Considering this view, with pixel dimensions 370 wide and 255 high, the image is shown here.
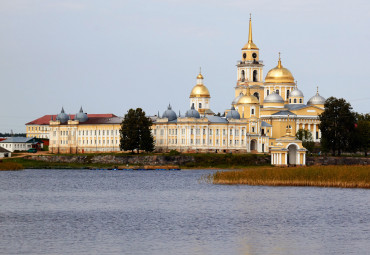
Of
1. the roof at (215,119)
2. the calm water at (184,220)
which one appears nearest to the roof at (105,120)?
the roof at (215,119)

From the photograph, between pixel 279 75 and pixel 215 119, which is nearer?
pixel 215 119

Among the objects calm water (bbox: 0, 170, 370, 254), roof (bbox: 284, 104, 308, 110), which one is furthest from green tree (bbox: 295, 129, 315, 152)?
calm water (bbox: 0, 170, 370, 254)

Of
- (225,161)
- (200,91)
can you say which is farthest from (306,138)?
(225,161)

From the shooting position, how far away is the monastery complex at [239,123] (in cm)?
15412

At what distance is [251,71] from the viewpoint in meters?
178

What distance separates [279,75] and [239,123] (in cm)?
2472

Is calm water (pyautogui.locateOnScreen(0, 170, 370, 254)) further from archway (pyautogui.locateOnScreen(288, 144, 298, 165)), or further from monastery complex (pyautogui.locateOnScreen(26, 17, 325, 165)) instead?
monastery complex (pyautogui.locateOnScreen(26, 17, 325, 165))

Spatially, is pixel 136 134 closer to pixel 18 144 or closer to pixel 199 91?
pixel 199 91

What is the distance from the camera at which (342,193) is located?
3012 inches

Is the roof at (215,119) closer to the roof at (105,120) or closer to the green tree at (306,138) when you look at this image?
the green tree at (306,138)

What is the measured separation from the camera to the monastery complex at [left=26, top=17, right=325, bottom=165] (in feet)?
506

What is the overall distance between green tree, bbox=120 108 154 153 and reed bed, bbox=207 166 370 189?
186 ft

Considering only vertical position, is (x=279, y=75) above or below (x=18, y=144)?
above

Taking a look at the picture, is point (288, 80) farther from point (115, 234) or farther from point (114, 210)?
point (115, 234)
